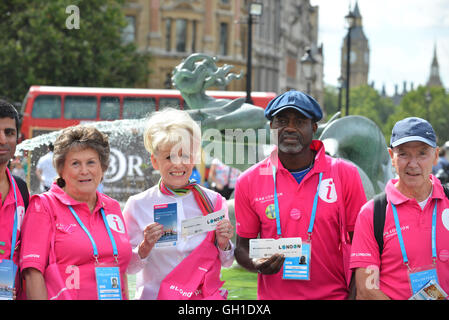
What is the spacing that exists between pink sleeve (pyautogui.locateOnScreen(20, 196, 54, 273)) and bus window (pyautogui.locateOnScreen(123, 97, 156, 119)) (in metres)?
17.9

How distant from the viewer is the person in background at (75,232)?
10.7ft

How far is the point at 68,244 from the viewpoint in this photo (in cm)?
329

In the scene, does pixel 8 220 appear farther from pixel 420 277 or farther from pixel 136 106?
pixel 136 106

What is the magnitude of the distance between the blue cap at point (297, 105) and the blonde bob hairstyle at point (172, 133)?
44 cm

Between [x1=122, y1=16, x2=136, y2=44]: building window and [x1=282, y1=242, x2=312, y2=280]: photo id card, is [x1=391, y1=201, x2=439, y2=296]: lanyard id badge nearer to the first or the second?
[x1=282, y1=242, x2=312, y2=280]: photo id card

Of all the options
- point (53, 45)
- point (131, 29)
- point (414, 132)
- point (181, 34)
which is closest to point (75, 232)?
point (414, 132)

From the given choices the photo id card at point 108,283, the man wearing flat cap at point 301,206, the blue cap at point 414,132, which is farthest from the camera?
the man wearing flat cap at point 301,206

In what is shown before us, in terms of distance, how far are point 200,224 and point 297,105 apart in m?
0.83

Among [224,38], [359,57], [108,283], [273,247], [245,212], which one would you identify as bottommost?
[108,283]

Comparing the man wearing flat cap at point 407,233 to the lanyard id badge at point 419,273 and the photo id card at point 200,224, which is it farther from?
the photo id card at point 200,224

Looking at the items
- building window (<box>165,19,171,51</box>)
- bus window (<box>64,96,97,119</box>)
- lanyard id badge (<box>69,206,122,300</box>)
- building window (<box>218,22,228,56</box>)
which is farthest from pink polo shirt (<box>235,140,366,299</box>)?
building window (<box>218,22,228,56</box>)

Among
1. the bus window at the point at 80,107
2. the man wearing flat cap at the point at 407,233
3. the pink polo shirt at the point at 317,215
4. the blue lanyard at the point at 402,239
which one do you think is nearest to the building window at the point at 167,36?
the bus window at the point at 80,107
